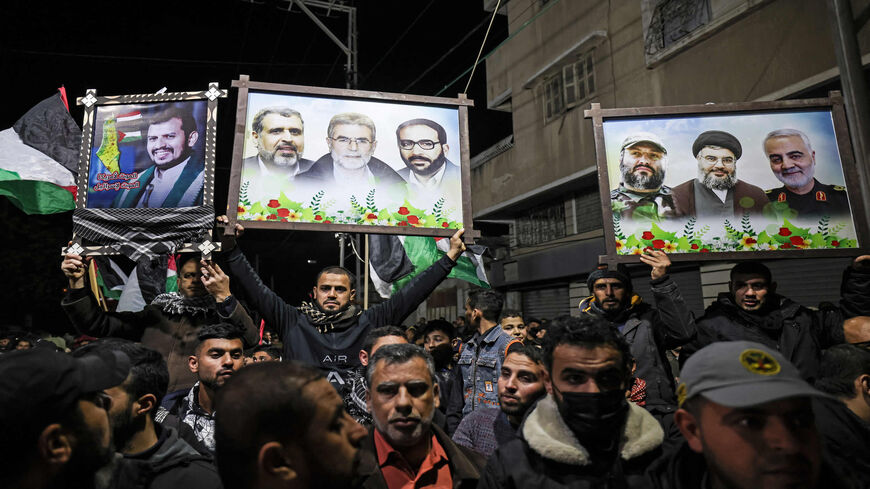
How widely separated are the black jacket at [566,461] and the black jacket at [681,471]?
0.31 feet

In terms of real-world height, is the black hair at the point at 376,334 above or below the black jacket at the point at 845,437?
above

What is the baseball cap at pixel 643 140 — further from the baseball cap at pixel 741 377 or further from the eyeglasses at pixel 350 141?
the baseball cap at pixel 741 377

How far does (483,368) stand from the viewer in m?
4.88

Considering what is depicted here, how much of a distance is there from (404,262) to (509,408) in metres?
3.94

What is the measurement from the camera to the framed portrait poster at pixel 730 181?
3846mm

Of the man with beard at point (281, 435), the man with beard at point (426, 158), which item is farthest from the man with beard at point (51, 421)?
the man with beard at point (426, 158)

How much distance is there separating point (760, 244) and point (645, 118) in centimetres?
124

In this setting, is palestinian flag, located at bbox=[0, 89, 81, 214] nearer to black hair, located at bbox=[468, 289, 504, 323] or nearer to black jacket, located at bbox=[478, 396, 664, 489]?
black hair, located at bbox=[468, 289, 504, 323]

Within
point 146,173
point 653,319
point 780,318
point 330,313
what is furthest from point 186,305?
point 780,318

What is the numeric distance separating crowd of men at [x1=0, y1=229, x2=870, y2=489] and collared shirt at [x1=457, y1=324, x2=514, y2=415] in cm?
3

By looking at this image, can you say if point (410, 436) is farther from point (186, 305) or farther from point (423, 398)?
point (186, 305)

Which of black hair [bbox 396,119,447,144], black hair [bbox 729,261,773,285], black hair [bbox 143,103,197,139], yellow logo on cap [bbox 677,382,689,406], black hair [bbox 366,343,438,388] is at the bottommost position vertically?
yellow logo on cap [bbox 677,382,689,406]

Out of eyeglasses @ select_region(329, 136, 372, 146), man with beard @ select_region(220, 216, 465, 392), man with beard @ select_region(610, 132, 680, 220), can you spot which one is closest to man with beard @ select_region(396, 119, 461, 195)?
eyeglasses @ select_region(329, 136, 372, 146)

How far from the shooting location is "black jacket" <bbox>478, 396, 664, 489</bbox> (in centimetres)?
199
